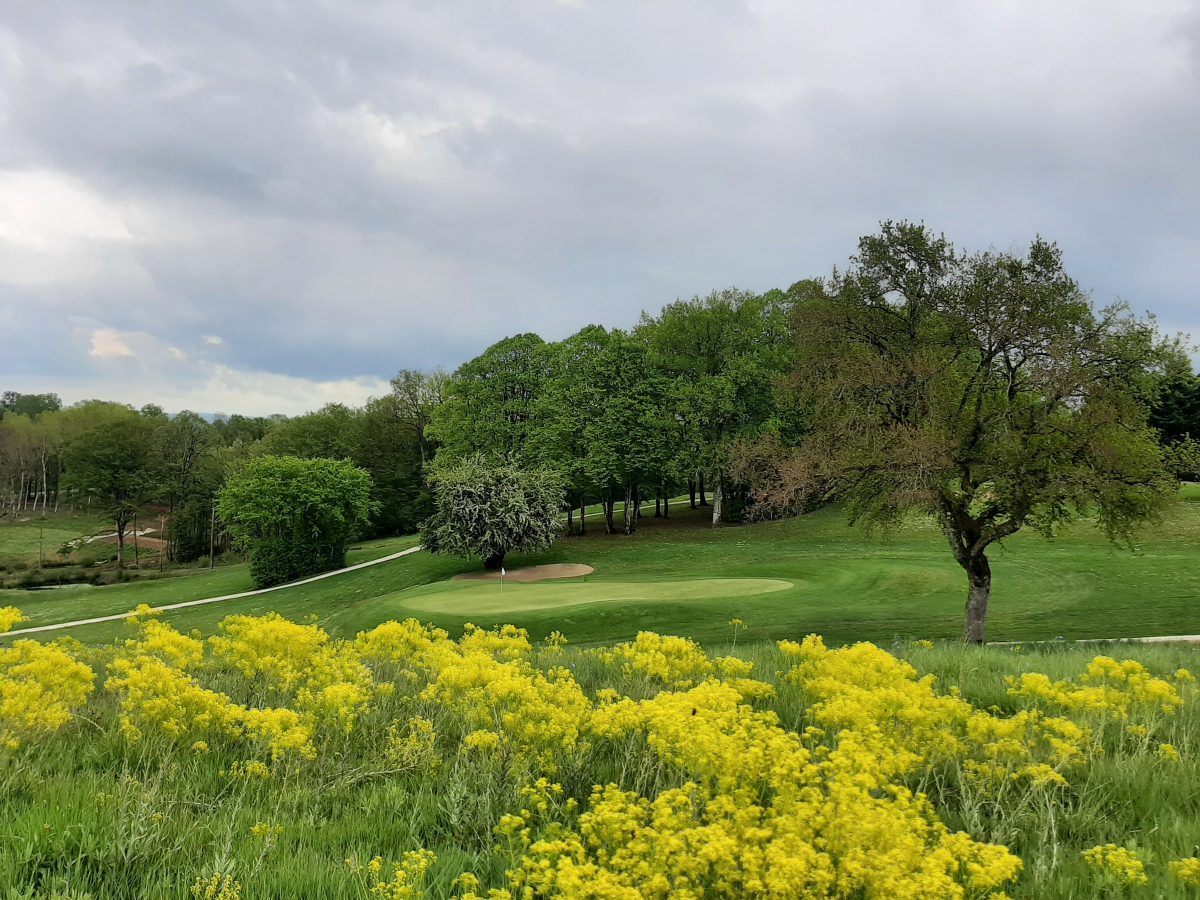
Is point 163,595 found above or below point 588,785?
below

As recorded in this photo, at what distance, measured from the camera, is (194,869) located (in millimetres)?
3131

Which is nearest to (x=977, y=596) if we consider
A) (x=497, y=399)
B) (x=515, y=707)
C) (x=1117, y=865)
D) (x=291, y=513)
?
(x=1117, y=865)

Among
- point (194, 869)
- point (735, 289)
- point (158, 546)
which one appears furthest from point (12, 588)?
point (194, 869)

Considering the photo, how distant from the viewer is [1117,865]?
2.76m

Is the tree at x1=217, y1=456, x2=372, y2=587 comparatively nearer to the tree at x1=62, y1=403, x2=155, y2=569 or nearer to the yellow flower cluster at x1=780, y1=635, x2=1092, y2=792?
the tree at x1=62, y1=403, x2=155, y2=569

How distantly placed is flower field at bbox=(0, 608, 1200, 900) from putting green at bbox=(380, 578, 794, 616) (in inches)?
562

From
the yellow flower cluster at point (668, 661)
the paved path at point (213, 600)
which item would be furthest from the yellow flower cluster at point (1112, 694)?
the paved path at point (213, 600)

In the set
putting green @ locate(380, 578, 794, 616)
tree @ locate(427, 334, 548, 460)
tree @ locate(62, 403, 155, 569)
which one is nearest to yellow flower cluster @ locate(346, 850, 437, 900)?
putting green @ locate(380, 578, 794, 616)

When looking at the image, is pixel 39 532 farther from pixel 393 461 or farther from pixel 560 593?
pixel 560 593

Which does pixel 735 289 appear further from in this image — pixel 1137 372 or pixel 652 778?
pixel 652 778

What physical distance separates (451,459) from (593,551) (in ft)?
37.6

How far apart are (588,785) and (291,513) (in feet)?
123

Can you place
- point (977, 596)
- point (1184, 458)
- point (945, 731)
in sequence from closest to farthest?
point (945, 731) → point (1184, 458) → point (977, 596)

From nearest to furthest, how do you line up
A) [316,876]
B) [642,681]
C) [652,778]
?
[316,876], [652,778], [642,681]
